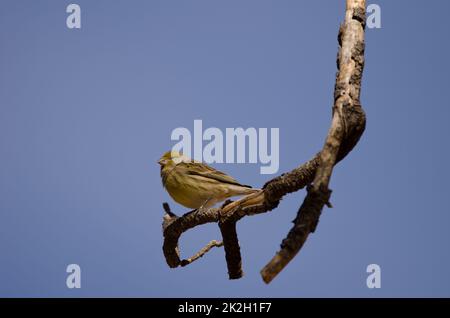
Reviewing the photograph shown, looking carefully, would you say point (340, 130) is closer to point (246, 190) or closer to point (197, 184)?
point (246, 190)

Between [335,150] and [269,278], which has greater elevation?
[335,150]

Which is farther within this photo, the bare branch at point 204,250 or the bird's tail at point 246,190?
A: the bare branch at point 204,250

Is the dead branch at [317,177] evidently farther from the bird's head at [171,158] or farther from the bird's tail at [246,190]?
the bird's head at [171,158]

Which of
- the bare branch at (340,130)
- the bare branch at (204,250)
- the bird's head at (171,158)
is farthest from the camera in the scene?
the bird's head at (171,158)

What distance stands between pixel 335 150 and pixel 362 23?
169 cm

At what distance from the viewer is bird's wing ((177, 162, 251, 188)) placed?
7.45 meters

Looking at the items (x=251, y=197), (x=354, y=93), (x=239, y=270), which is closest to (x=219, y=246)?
(x=239, y=270)

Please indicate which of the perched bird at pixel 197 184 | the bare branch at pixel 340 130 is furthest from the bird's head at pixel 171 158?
the bare branch at pixel 340 130

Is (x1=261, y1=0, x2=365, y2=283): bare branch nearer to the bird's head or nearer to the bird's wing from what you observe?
the bird's wing

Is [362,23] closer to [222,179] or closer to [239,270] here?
[222,179]

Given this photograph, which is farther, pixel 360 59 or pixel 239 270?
pixel 239 270

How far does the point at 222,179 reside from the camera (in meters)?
7.46

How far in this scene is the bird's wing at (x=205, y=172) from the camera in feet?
24.5

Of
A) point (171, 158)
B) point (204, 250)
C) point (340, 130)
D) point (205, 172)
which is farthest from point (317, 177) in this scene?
point (171, 158)
